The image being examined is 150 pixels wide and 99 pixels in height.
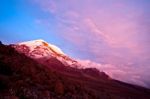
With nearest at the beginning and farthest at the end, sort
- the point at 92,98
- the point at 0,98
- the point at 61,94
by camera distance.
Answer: the point at 0,98 < the point at 61,94 < the point at 92,98

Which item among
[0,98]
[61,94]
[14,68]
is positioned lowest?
[0,98]

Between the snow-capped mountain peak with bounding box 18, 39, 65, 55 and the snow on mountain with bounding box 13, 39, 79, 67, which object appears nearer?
the snow on mountain with bounding box 13, 39, 79, 67

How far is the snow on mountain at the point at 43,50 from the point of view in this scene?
130m

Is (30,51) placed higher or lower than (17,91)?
higher

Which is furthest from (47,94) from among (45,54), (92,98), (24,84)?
(45,54)

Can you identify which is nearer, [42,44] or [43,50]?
[43,50]

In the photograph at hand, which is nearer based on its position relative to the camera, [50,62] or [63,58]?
[50,62]

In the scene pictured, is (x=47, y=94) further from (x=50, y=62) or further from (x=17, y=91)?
(x=50, y=62)

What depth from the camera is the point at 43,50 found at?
446ft

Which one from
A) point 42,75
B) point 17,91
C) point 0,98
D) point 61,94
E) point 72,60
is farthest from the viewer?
point 72,60

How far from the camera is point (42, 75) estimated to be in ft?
80.2

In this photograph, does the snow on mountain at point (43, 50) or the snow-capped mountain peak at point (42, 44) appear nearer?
the snow on mountain at point (43, 50)

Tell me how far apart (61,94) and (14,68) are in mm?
4372

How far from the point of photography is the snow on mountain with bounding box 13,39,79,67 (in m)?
130
